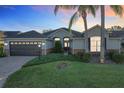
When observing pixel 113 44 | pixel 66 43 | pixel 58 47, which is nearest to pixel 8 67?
pixel 113 44

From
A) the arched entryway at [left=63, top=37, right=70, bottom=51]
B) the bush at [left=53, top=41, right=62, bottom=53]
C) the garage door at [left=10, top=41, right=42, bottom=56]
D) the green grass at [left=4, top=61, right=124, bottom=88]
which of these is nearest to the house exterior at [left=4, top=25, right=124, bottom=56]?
the garage door at [left=10, top=41, right=42, bottom=56]

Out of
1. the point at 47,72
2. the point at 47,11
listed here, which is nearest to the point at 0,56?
the point at 47,11

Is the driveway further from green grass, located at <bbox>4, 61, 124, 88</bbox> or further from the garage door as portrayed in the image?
the garage door

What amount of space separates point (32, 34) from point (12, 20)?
17.7 feet

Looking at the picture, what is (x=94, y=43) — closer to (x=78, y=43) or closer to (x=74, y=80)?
(x=78, y=43)

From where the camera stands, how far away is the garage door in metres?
27.2

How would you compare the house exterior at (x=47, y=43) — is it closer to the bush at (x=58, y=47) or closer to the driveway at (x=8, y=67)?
the bush at (x=58, y=47)

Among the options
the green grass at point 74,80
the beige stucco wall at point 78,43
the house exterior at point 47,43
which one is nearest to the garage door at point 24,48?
the house exterior at point 47,43

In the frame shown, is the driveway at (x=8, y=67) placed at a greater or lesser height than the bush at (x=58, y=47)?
lesser

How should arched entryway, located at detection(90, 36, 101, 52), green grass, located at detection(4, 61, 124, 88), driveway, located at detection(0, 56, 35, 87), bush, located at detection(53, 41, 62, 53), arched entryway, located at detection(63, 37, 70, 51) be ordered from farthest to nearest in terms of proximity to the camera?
1. arched entryway, located at detection(63, 37, 70, 51)
2. bush, located at detection(53, 41, 62, 53)
3. arched entryway, located at detection(90, 36, 101, 52)
4. driveway, located at detection(0, 56, 35, 87)
5. green grass, located at detection(4, 61, 124, 88)

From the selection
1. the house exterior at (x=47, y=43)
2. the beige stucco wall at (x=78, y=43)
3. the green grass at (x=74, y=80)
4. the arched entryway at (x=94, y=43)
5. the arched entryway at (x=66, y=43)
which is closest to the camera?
the green grass at (x=74, y=80)

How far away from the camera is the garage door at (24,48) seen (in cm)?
2716

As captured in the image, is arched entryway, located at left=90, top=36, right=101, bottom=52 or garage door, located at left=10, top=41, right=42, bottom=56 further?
garage door, located at left=10, top=41, right=42, bottom=56
